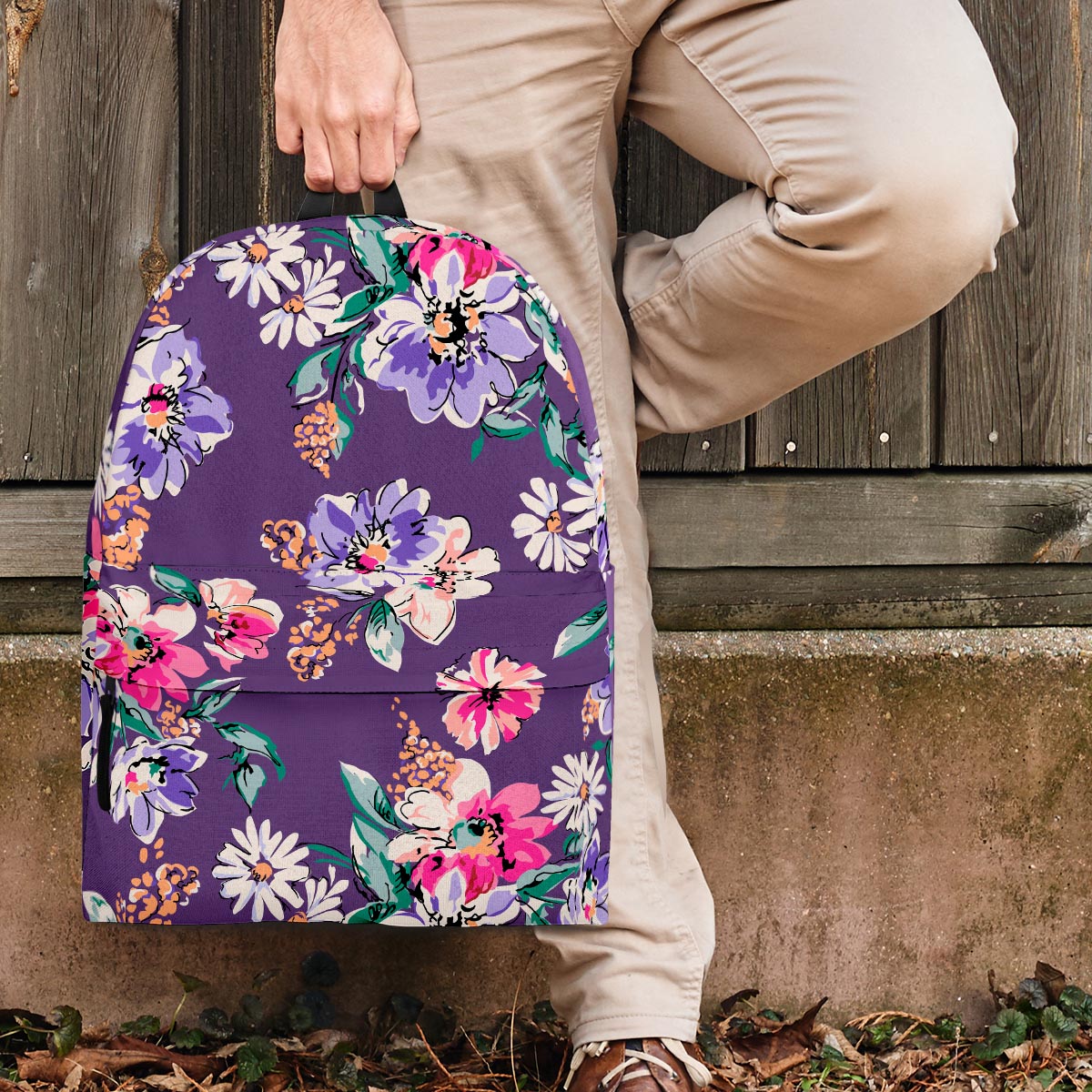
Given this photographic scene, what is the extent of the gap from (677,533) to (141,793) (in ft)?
2.57

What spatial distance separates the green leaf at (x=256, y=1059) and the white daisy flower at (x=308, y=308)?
80 cm

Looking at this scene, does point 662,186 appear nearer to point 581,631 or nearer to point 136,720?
point 581,631

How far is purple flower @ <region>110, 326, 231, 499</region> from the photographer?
0.96 m

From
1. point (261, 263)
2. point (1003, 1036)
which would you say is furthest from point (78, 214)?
point (1003, 1036)

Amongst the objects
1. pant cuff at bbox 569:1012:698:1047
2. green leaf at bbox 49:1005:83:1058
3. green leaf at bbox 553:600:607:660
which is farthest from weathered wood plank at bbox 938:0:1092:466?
green leaf at bbox 49:1005:83:1058

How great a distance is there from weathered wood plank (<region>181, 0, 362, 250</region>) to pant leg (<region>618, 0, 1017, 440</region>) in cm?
55

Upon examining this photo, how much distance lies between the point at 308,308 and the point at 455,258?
0.14 metres

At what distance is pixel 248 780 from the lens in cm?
95

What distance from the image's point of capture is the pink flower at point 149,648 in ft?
3.10

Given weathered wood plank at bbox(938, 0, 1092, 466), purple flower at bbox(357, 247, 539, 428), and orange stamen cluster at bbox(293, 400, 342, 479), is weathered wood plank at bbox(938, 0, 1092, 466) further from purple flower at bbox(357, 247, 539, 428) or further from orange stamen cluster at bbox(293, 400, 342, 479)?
orange stamen cluster at bbox(293, 400, 342, 479)

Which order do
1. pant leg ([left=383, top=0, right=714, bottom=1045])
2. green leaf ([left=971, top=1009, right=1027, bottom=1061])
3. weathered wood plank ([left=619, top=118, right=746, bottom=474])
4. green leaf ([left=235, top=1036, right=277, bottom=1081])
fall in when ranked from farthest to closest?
weathered wood plank ([left=619, top=118, right=746, bottom=474]) → green leaf ([left=971, top=1009, right=1027, bottom=1061]) → green leaf ([left=235, top=1036, right=277, bottom=1081]) → pant leg ([left=383, top=0, right=714, bottom=1045])

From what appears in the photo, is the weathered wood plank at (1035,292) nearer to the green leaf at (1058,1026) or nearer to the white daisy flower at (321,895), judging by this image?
the green leaf at (1058,1026)

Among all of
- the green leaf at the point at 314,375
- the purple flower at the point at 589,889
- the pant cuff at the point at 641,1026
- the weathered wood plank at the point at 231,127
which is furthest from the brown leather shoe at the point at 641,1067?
the weathered wood plank at the point at 231,127

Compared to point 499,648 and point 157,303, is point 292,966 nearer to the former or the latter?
point 499,648
